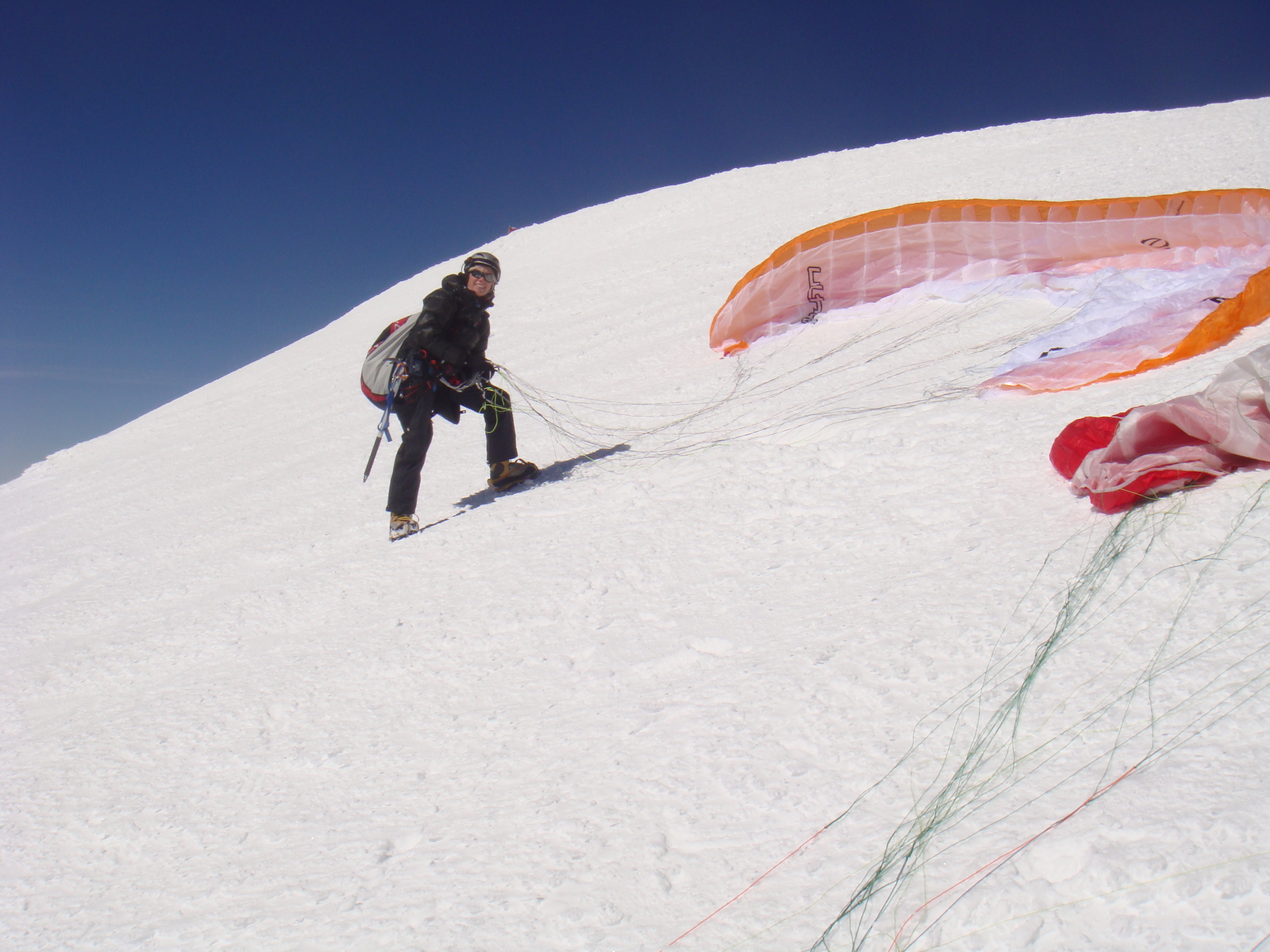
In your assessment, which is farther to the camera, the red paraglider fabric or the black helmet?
the black helmet

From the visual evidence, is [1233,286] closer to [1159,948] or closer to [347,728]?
[1159,948]

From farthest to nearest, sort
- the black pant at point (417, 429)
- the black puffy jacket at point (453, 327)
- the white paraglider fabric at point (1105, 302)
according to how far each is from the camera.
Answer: the black pant at point (417, 429) < the black puffy jacket at point (453, 327) < the white paraglider fabric at point (1105, 302)

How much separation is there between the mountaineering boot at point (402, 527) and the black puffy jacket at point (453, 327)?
24.2 inches

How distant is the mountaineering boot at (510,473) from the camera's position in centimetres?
340

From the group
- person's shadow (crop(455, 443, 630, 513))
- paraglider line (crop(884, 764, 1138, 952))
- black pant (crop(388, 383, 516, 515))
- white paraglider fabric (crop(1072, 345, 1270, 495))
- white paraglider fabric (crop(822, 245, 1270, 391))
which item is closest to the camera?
paraglider line (crop(884, 764, 1138, 952))

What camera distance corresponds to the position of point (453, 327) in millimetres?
3131

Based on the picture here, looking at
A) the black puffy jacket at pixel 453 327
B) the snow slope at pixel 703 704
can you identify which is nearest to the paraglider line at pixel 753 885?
the snow slope at pixel 703 704

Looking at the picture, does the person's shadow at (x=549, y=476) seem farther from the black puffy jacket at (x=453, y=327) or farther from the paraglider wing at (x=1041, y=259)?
the paraglider wing at (x=1041, y=259)

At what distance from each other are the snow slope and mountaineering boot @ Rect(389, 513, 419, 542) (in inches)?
6.4

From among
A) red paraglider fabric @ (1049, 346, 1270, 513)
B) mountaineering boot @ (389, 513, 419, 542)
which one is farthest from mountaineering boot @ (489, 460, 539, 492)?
red paraglider fabric @ (1049, 346, 1270, 513)

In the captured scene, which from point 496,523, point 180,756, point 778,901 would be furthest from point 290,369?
point 778,901

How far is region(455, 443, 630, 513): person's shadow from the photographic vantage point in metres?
3.35

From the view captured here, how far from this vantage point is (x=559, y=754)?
1589 millimetres

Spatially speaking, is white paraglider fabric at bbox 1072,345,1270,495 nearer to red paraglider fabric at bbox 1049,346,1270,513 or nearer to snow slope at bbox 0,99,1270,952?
red paraglider fabric at bbox 1049,346,1270,513
